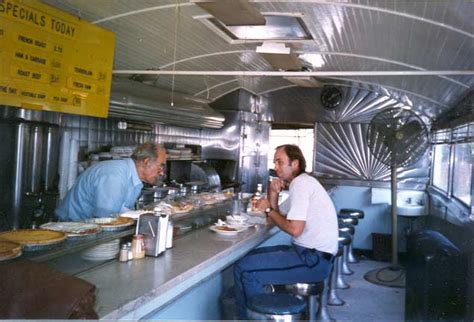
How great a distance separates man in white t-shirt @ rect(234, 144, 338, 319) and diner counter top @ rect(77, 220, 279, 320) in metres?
0.18

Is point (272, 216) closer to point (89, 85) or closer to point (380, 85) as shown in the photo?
point (89, 85)

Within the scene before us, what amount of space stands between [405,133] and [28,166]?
4672 mm

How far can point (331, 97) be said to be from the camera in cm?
898

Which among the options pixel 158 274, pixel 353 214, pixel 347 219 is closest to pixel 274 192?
pixel 158 274

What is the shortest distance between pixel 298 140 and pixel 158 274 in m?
9.21

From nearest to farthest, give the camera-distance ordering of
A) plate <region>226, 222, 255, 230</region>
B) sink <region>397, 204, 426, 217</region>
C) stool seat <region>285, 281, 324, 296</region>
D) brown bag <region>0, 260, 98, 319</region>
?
brown bag <region>0, 260, 98, 319</region> → stool seat <region>285, 281, 324, 296</region> → plate <region>226, 222, 255, 230</region> → sink <region>397, 204, 426, 217</region>

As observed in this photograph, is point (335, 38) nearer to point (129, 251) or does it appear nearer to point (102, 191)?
point (102, 191)

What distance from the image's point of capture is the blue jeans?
3.25 metres

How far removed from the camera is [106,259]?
7.88ft

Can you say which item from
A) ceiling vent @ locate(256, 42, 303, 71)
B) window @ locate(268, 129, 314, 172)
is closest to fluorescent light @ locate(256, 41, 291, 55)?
ceiling vent @ locate(256, 42, 303, 71)

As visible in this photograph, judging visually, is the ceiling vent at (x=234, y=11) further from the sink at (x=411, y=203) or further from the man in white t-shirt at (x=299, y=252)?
the sink at (x=411, y=203)

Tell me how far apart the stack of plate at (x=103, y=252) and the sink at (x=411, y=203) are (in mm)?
6152

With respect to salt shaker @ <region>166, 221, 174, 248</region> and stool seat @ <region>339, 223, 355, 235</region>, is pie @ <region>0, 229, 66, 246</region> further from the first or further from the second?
stool seat @ <region>339, 223, 355, 235</region>

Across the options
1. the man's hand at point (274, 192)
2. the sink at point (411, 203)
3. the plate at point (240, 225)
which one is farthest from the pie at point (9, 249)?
the sink at point (411, 203)
